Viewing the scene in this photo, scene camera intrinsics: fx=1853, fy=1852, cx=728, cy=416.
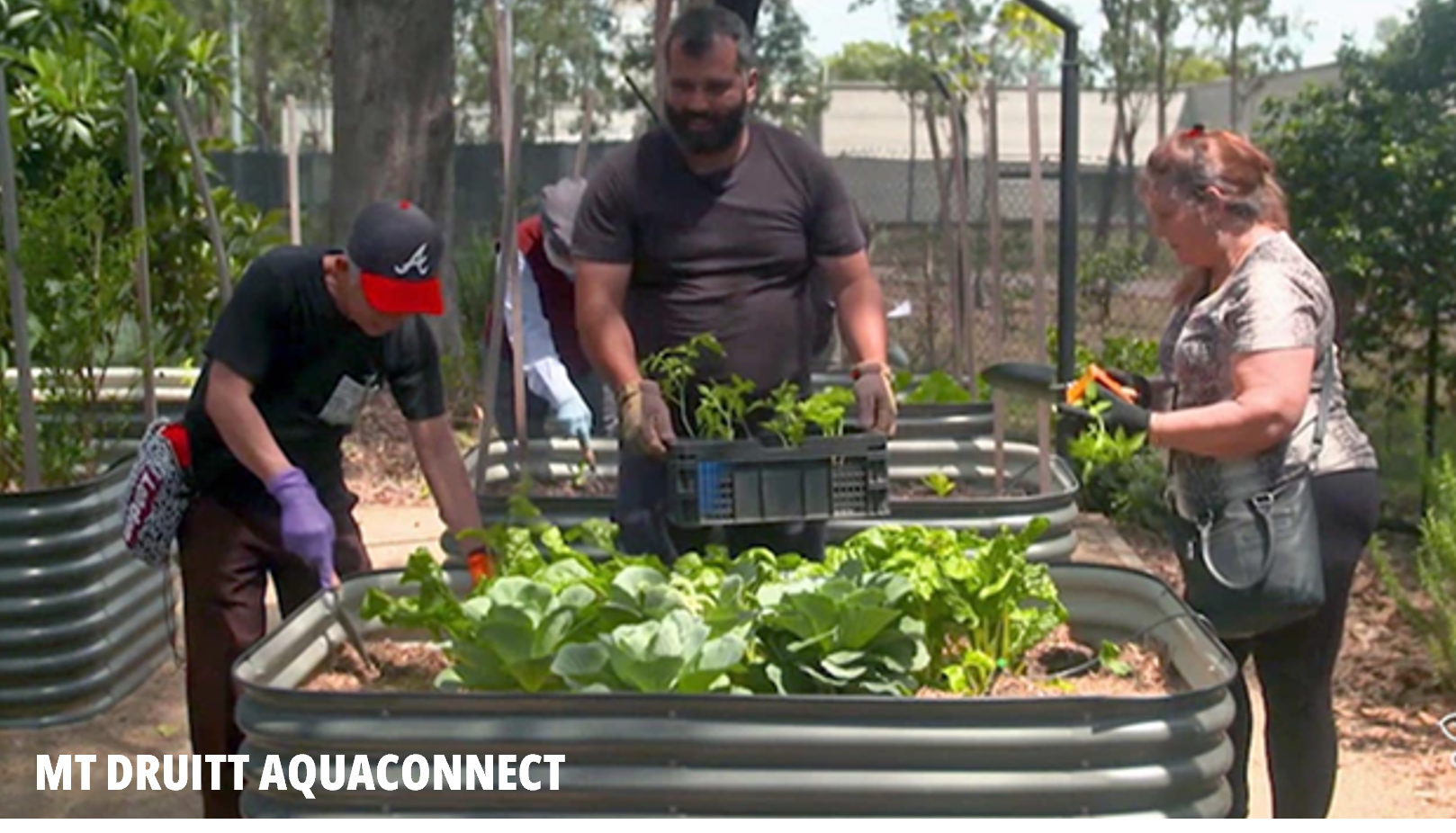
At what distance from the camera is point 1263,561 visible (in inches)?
136

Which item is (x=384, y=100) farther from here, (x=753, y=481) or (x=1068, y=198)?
(x=753, y=481)

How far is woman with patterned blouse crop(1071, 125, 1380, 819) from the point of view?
11.0 feet

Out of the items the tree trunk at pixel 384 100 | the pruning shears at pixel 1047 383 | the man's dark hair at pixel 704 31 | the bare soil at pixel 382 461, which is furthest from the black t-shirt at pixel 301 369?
the tree trunk at pixel 384 100

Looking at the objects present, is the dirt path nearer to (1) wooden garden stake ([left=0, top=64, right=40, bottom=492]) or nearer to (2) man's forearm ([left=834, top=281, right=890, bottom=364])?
(2) man's forearm ([left=834, top=281, right=890, bottom=364])

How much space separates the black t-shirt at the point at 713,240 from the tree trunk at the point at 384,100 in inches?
245

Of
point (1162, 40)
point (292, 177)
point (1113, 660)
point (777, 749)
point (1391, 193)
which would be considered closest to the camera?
point (777, 749)

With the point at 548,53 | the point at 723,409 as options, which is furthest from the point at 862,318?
the point at 548,53

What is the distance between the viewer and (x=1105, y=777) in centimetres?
248

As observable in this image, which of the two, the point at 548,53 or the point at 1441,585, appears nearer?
the point at 1441,585

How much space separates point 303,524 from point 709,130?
1221mm

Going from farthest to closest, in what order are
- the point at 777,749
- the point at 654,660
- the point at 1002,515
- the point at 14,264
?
1. the point at 1002,515
2. the point at 14,264
3. the point at 654,660
4. the point at 777,749

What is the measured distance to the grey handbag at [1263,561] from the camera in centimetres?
345

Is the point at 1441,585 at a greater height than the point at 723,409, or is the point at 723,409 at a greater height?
the point at 723,409

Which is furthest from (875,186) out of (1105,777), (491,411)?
(1105,777)
